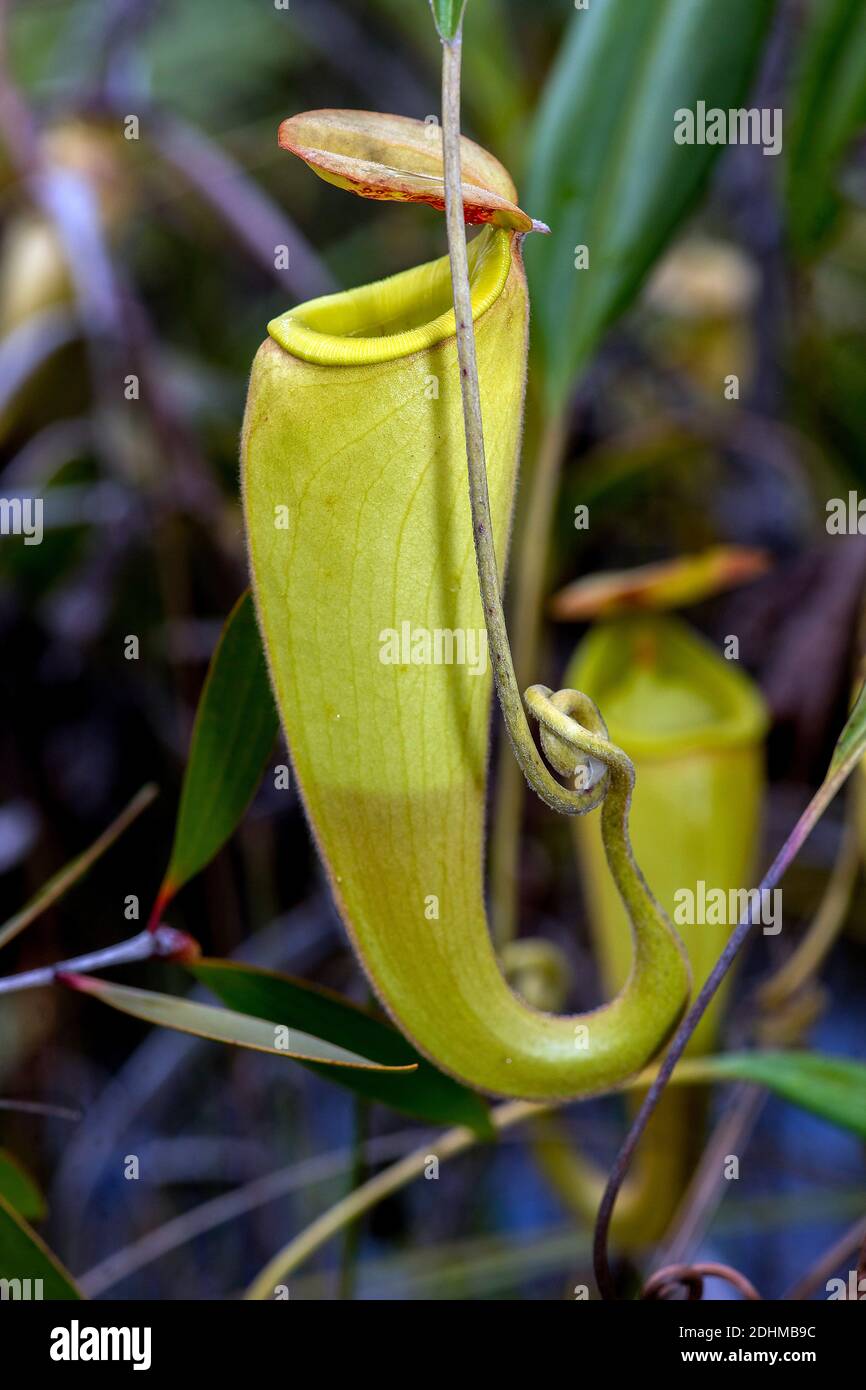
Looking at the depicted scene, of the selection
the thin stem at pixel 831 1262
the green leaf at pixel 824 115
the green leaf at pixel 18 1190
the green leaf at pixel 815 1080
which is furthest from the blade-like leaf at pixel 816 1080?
the green leaf at pixel 824 115

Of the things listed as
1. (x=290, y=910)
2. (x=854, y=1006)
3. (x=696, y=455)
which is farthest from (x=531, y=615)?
(x=854, y=1006)

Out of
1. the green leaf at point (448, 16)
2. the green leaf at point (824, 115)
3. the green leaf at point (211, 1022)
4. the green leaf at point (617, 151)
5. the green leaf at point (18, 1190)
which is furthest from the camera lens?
the green leaf at point (824, 115)

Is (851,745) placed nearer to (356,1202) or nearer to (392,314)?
(392,314)

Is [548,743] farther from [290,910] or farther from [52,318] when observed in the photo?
[52,318]

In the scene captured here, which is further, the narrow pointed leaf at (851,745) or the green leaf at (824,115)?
the green leaf at (824,115)

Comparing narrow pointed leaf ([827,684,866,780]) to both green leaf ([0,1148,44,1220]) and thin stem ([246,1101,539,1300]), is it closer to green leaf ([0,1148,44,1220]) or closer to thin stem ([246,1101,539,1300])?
thin stem ([246,1101,539,1300])

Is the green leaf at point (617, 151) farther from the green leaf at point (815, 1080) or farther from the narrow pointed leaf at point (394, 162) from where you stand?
the green leaf at point (815, 1080)

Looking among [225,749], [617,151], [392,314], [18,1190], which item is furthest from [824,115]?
[18,1190]
